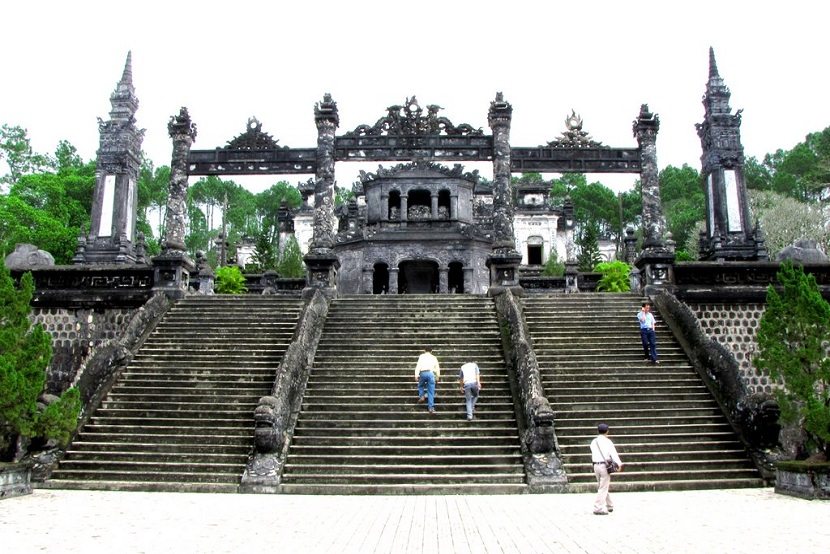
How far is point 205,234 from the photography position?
65.7 metres

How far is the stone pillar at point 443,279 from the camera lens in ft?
103

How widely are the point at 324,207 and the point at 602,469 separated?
13256 mm

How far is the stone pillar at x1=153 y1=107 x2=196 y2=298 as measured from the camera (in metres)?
16.8

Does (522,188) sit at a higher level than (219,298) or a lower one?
higher

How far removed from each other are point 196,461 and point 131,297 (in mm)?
7165

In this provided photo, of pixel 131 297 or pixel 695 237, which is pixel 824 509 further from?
pixel 695 237

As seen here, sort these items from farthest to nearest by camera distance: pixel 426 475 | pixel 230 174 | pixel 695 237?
pixel 695 237
pixel 230 174
pixel 426 475

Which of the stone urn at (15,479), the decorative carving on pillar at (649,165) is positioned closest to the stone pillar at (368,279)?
the decorative carving on pillar at (649,165)

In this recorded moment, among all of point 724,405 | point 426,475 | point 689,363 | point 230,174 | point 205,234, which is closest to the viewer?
point 426,475

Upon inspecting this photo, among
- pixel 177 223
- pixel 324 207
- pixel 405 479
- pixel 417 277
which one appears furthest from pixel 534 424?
pixel 417 277

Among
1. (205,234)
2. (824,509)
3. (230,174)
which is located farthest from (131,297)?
(205,234)

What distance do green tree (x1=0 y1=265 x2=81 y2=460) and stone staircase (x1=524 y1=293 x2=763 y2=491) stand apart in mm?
8033

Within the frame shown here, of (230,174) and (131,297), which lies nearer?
(131,297)

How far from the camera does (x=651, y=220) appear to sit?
61.8ft
